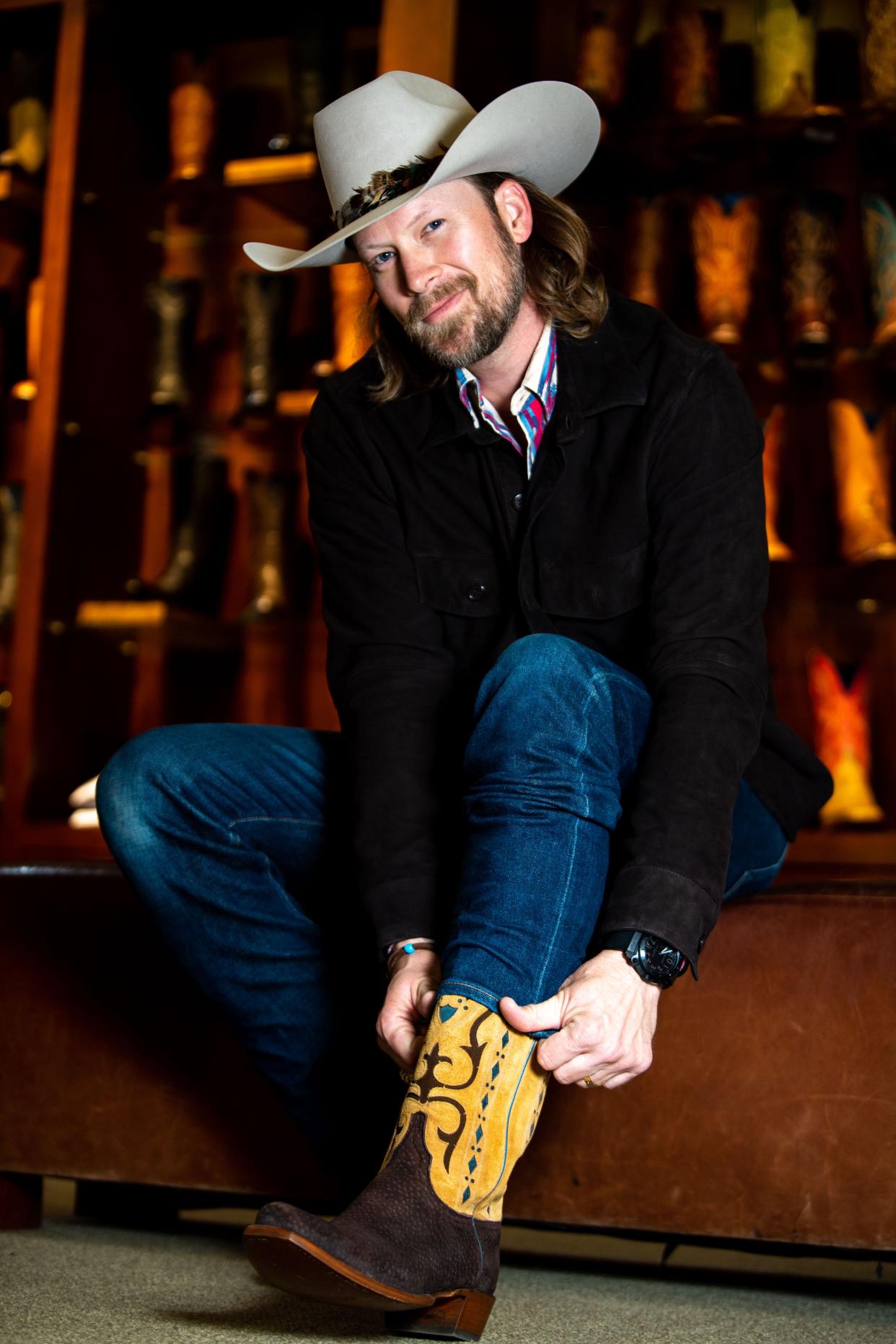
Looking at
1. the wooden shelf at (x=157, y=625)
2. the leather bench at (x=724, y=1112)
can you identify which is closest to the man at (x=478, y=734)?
the leather bench at (x=724, y=1112)

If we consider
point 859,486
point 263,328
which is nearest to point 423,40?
point 263,328

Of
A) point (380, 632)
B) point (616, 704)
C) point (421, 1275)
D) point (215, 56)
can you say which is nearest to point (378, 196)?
point (380, 632)

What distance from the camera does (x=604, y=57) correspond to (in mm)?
2990

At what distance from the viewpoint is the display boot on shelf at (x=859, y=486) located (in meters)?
2.76

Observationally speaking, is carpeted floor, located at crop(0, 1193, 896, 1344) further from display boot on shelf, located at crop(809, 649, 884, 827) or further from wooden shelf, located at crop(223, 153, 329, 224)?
wooden shelf, located at crop(223, 153, 329, 224)

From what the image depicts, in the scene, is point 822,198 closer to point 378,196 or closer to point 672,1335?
point 378,196

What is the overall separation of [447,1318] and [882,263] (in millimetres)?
2359

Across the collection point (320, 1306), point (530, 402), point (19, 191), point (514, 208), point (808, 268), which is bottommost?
point (320, 1306)

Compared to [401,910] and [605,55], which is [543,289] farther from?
[605,55]

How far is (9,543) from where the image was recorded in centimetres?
337

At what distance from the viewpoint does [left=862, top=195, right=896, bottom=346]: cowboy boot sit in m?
2.80

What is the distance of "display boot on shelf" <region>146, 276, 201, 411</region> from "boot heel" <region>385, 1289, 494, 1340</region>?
2.58 metres

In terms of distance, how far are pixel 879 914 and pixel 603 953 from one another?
Answer: 0.46m

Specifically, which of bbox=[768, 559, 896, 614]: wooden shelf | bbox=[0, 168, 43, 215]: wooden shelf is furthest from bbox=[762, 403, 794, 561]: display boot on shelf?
bbox=[0, 168, 43, 215]: wooden shelf
